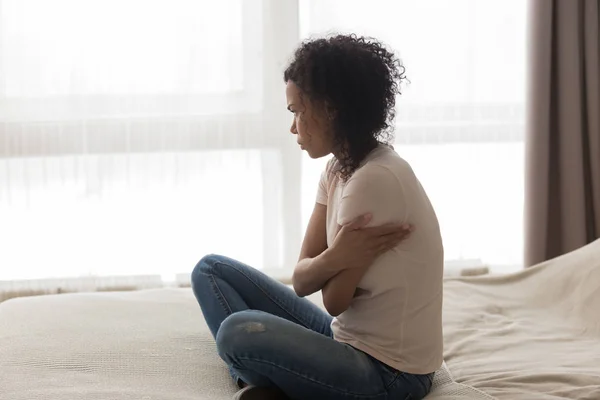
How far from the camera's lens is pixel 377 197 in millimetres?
1634

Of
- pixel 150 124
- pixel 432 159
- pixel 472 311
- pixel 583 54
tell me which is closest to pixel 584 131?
pixel 583 54

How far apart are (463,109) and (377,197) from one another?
6.16 ft

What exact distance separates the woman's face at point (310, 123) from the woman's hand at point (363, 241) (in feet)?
0.67

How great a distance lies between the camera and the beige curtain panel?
10.8 ft

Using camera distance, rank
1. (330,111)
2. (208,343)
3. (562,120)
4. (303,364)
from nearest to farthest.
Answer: (303,364)
(330,111)
(208,343)
(562,120)

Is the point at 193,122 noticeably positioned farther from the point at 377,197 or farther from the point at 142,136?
the point at 377,197

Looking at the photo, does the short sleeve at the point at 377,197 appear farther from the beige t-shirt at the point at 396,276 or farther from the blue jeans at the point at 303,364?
the blue jeans at the point at 303,364

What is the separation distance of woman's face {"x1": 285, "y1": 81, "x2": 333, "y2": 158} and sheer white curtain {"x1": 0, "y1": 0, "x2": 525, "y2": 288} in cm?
152

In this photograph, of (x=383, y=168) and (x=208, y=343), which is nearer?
(x=383, y=168)

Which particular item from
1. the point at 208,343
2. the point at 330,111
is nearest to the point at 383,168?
the point at 330,111

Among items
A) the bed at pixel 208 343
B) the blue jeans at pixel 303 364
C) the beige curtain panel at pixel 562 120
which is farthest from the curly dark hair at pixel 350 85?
the beige curtain panel at pixel 562 120

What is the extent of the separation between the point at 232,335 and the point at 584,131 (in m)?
2.25

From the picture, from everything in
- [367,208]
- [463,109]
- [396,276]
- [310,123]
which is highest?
[463,109]

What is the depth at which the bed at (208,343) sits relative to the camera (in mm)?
1738
